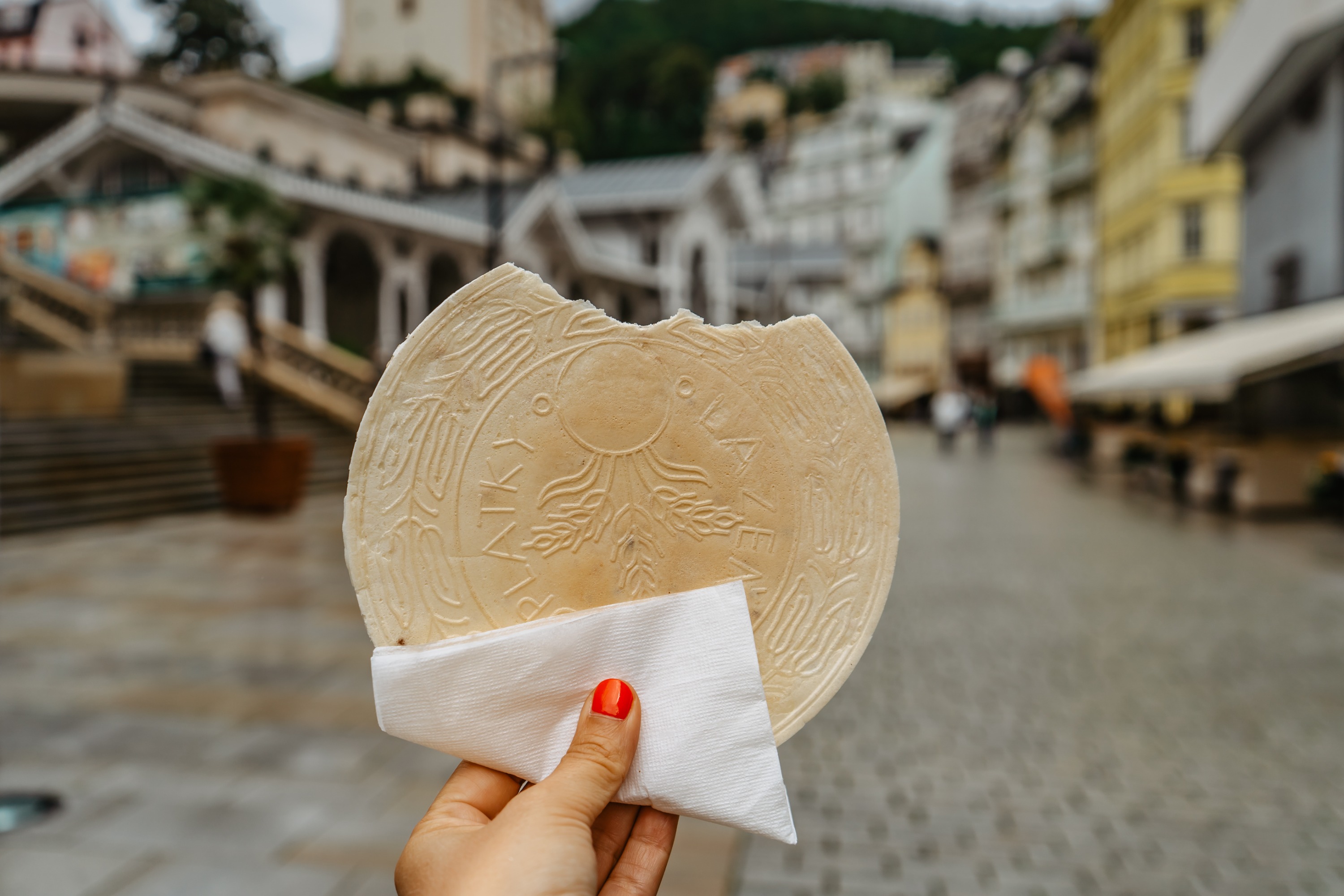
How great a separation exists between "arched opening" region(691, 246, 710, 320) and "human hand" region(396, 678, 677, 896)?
28536 mm

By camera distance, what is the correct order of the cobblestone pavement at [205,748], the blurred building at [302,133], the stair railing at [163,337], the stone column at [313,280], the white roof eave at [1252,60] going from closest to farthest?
the cobblestone pavement at [205,748], the white roof eave at [1252,60], the blurred building at [302,133], the stair railing at [163,337], the stone column at [313,280]

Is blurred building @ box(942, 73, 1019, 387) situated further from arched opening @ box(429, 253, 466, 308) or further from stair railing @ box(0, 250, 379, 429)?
stair railing @ box(0, 250, 379, 429)

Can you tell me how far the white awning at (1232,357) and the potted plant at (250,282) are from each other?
1158cm

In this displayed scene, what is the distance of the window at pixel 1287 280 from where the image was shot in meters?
16.1

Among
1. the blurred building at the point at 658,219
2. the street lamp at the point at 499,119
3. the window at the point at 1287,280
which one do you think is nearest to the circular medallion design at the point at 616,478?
the street lamp at the point at 499,119

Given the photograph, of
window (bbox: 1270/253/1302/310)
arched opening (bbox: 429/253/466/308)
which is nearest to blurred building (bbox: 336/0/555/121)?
arched opening (bbox: 429/253/466/308)

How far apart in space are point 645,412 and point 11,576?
882 centimetres

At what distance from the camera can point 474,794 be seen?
122 cm

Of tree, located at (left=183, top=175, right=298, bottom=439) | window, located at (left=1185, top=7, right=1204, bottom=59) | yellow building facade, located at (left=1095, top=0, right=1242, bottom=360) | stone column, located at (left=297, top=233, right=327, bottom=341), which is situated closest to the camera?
tree, located at (left=183, top=175, right=298, bottom=439)

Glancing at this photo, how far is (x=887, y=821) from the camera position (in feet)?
12.6

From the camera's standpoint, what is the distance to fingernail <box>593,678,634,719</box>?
3.84ft

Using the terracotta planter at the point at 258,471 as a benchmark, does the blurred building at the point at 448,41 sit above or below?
above

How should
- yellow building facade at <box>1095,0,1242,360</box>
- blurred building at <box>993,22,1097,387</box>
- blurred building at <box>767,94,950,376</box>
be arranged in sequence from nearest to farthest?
yellow building facade at <box>1095,0,1242,360</box> → blurred building at <box>993,22,1097,387</box> → blurred building at <box>767,94,950,376</box>

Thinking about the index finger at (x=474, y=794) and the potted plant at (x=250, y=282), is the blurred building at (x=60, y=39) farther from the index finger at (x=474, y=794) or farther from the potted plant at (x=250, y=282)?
the index finger at (x=474, y=794)
